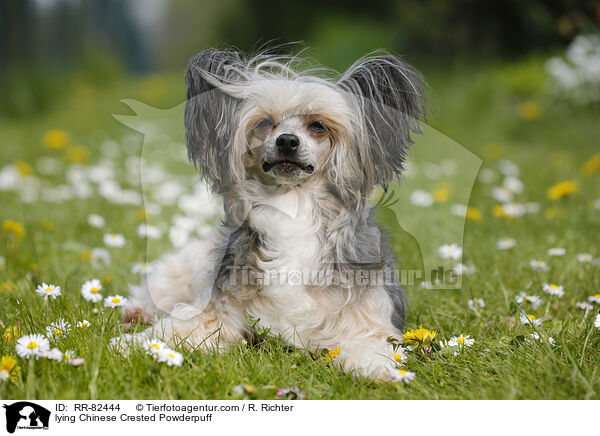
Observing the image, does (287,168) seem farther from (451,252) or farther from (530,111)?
(530,111)

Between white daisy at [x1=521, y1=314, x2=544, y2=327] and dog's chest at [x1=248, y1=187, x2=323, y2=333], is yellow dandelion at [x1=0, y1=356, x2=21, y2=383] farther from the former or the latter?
white daisy at [x1=521, y1=314, x2=544, y2=327]

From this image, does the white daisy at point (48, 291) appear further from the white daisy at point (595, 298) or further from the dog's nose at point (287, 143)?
the white daisy at point (595, 298)

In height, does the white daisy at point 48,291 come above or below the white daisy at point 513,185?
below

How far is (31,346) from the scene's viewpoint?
2.25 metres

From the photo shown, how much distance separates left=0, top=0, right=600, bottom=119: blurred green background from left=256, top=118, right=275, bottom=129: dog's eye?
6.24m

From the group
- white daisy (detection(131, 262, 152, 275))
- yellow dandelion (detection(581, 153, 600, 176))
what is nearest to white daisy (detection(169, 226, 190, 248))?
white daisy (detection(131, 262, 152, 275))

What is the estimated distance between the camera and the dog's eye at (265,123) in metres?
2.46

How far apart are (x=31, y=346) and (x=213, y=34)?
10950 millimetres

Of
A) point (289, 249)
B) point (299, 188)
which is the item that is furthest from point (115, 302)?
point (299, 188)

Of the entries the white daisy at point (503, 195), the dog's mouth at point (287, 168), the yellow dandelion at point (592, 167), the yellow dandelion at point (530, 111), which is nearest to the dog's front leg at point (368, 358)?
the dog's mouth at point (287, 168)

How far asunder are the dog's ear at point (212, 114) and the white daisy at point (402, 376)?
1.01 meters

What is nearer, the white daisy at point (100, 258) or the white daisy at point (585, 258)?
the white daisy at point (585, 258)

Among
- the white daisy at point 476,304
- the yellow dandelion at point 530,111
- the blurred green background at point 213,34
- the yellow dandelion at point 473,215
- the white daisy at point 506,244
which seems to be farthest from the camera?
the blurred green background at point 213,34
